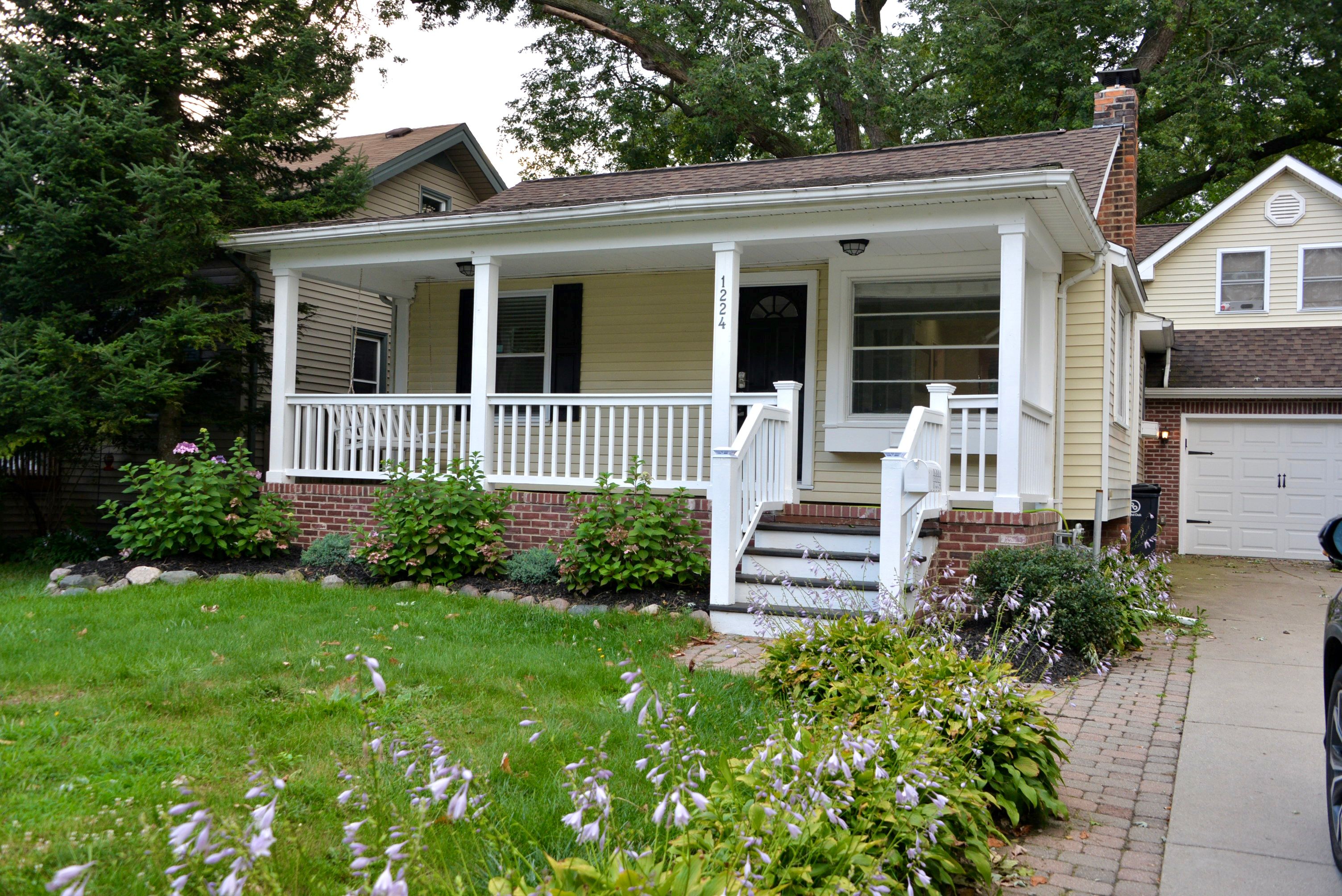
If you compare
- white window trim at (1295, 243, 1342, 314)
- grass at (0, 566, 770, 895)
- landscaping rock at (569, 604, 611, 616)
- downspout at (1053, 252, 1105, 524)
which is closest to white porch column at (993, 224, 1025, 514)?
downspout at (1053, 252, 1105, 524)

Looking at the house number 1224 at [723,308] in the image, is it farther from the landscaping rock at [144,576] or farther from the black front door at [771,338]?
the landscaping rock at [144,576]

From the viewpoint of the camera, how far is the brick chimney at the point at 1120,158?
11195mm

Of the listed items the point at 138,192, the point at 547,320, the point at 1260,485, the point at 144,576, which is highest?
the point at 138,192

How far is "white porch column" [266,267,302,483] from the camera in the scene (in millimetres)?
9844

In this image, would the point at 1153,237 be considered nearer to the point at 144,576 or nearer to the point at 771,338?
the point at 771,338

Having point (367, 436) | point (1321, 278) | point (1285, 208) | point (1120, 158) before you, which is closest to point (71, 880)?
point (367, 436)

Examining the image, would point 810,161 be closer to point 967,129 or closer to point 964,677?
point 964,677

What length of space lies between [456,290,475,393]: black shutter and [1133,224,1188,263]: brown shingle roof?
466 inches

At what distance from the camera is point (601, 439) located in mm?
10836

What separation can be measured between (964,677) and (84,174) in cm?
1020

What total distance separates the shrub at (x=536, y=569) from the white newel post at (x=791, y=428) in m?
1.95

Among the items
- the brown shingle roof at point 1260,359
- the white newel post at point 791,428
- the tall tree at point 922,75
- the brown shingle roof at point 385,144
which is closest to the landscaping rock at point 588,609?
the white newel post at point 791,428

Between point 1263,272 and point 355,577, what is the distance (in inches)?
603

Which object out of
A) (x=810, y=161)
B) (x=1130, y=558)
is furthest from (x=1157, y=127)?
(x=1130, y=558)
